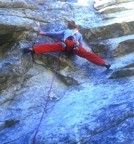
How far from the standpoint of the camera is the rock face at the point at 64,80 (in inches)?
267

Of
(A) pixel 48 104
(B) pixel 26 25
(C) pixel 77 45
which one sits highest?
(B) pixel 26 25

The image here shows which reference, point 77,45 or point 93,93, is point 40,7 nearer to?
point 77,45

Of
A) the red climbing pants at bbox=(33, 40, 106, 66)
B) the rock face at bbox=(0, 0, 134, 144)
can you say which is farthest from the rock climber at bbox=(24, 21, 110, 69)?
the rock face at bbox=(0, 0, 134, 144)

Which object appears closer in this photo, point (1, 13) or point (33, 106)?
point (33, 106)

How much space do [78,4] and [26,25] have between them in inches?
182

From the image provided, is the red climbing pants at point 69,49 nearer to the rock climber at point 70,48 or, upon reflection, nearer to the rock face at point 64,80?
the rock climber at point 70,48

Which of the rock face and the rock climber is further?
the rock climber

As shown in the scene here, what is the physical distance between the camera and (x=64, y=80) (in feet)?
32.9

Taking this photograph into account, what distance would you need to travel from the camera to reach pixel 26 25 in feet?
36.2

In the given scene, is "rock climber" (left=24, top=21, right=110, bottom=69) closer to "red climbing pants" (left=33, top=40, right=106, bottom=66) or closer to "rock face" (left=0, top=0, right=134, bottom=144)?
"red climbing pants" (left=33, top=40, right=106, bottom=66)

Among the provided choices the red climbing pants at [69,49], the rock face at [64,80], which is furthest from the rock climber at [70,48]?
the rock face at [64,80]

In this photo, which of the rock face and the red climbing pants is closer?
the rock face

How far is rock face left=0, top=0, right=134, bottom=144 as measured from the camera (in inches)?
267

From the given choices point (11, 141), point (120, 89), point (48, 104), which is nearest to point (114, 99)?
point (120, 89)
